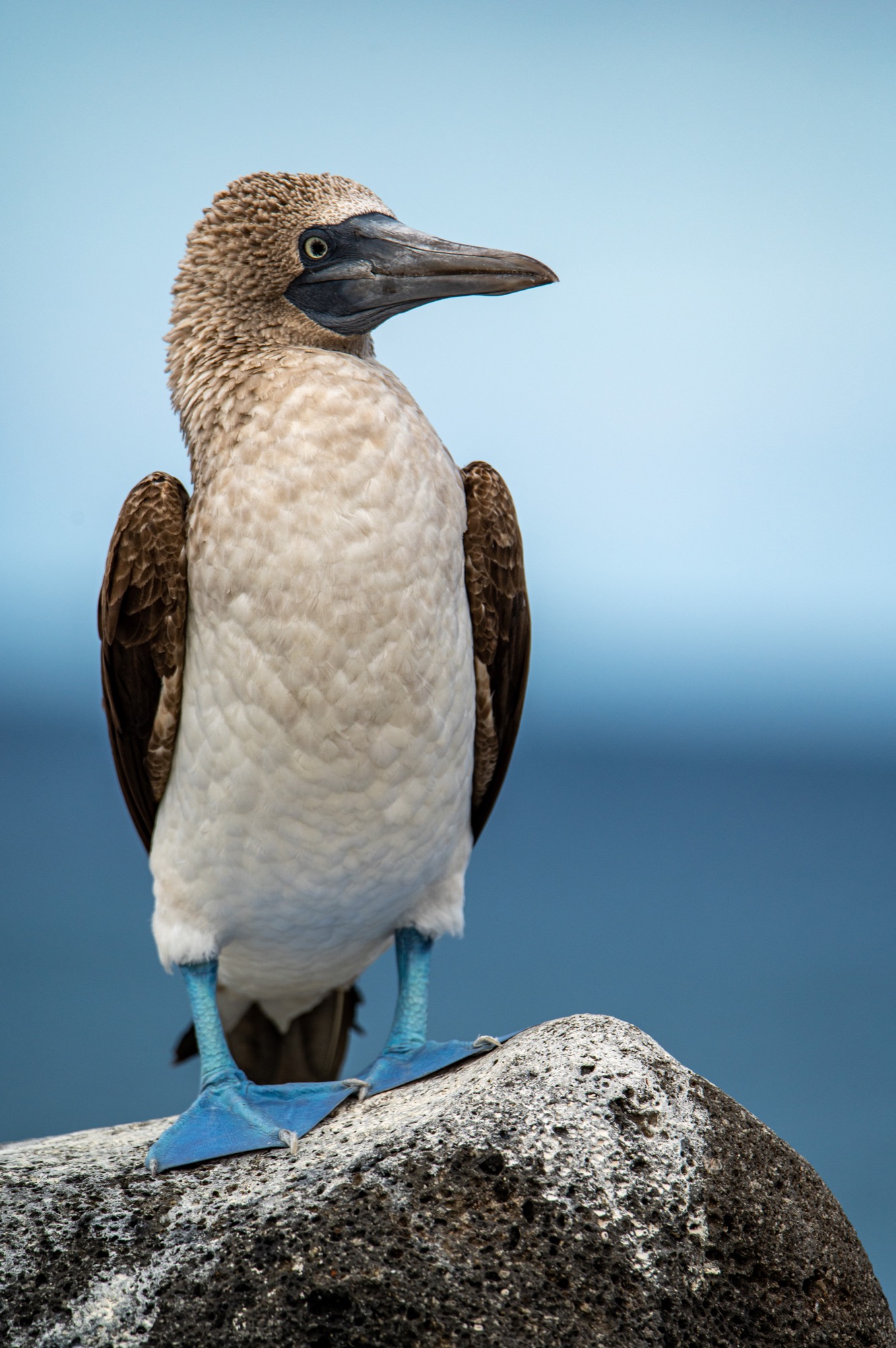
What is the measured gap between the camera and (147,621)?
2889 millimetres

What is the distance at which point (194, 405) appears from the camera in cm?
298

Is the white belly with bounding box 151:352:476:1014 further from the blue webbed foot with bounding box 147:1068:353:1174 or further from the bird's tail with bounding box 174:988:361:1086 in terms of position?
the bird's tail with bounding box 174:988:361:1086

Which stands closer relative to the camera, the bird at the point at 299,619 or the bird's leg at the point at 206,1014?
the bird at the point at 299,619

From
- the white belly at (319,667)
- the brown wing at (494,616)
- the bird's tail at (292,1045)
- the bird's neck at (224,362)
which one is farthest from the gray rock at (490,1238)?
the bird's neck at (224,362)

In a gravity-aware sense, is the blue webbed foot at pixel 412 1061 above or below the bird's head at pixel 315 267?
below

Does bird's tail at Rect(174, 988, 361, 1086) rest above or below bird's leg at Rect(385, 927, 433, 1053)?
below

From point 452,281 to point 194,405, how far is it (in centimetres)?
74

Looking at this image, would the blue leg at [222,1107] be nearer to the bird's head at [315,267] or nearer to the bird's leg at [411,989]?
the bird's leg at [411,989]

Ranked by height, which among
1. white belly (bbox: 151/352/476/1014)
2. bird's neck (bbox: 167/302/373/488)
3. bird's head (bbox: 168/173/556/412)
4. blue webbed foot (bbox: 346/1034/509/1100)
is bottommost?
blue webbed foot (bbox: 346/1034/509/1100)

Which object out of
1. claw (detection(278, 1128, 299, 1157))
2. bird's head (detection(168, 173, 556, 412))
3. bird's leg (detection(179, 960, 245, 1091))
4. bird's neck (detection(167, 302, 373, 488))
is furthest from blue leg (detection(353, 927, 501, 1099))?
bird's head (detection(168, 173, 556, 412))

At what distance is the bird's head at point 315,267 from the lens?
2.90 metres

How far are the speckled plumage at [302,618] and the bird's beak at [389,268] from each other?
0.17 feet

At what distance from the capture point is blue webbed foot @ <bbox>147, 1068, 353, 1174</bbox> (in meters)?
2.64

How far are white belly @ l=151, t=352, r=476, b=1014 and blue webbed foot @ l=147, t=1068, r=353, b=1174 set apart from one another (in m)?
0.38
